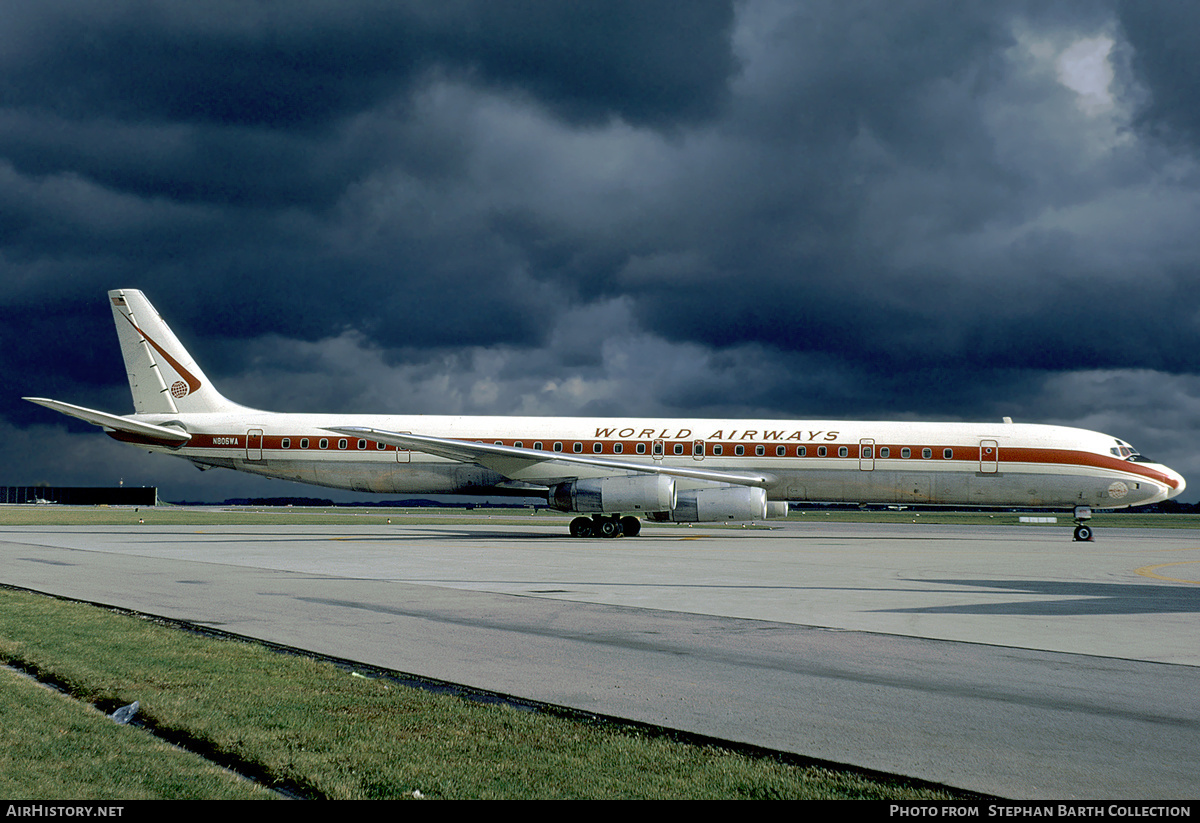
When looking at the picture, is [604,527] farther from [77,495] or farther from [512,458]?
[77,495]

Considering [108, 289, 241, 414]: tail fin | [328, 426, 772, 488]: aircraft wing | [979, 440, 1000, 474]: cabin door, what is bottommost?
[328, 426, 772, 488]: aircraft wing

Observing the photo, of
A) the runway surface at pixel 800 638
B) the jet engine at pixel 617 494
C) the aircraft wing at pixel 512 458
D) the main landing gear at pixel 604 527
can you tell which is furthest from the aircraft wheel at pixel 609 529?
the runway surface at pixel 800 638

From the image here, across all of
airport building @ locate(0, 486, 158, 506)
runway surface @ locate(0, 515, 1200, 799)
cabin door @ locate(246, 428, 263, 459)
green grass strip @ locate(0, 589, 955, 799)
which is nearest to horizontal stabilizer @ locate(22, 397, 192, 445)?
cabin door @ locate(246, 428, 263, 459)

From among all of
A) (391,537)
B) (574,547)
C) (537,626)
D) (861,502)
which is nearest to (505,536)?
(391,537)

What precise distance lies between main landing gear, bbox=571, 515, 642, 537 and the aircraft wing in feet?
7.07

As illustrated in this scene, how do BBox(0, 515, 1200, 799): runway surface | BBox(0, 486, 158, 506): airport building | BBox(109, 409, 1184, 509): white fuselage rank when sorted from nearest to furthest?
BBox(0, 515, 1200, 799): runway surface → BBox(109, 409, 1184, 509): white fuselage → BBox(0, 486, 158, 506): airport building

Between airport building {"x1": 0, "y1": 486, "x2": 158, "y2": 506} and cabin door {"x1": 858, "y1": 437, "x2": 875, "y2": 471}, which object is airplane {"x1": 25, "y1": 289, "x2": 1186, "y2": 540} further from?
airport building {"x1": 0, "y1": 486, "x2": 158, "y2": 506}

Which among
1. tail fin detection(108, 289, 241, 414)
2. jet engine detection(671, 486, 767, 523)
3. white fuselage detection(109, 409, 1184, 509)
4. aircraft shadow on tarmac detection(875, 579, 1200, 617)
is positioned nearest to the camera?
aircraft shadow on tarmac detection(875, 579, 1200, 617)

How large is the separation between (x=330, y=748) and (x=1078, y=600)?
10.8 m

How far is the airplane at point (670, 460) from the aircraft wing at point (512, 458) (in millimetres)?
55

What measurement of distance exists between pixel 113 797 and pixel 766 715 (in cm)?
376

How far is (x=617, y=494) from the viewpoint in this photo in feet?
84.1

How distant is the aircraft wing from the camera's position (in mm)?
25819

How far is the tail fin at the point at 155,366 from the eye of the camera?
105ft
